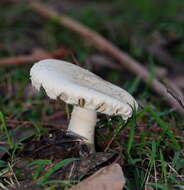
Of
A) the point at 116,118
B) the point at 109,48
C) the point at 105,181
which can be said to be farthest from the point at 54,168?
the point at 109,48

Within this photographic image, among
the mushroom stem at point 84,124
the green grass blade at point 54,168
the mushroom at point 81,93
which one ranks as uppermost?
the mushroom at point 81,93

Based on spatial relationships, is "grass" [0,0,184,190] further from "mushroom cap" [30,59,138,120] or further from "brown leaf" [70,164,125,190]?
"mushroom cap" [30,59,138,120]

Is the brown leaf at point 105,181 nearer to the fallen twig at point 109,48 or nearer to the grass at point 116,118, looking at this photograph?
the grass at point 116,118

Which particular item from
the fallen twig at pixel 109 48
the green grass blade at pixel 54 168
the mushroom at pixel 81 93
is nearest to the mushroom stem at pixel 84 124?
the mushroom at pixel 81 93

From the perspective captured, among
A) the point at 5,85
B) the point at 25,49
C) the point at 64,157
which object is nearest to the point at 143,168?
the point at 64,157

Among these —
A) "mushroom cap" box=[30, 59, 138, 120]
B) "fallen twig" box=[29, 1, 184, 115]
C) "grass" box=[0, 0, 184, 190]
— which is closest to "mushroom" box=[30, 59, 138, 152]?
"mushroom cap" box=[30, 59, 138, 120]
